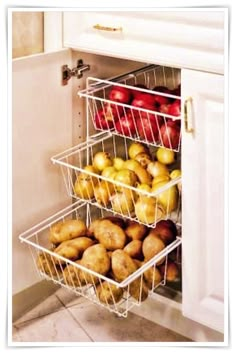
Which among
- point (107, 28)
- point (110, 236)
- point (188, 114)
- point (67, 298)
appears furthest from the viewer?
point (67, 298)

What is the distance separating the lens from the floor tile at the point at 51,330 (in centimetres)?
184

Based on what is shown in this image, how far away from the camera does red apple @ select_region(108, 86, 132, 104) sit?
182 cm

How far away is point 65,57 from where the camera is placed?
180cm

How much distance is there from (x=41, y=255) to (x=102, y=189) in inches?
8.7

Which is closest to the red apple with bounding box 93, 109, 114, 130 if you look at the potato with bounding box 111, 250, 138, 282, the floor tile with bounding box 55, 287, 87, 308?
the potato with bounding box 111, 250, 138, 282

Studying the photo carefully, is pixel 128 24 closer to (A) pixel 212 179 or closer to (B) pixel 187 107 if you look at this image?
(B) pixel 187 107

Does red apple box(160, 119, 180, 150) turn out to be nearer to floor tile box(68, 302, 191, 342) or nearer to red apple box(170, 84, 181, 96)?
red apple box(170, 84, 181, 96)

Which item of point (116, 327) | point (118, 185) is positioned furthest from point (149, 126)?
point (116, 327)

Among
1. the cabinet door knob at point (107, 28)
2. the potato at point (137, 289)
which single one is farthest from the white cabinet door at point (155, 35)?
the potato at point (137, 289)

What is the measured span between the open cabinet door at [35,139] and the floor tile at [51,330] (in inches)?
3.9

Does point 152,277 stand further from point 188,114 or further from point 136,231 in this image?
point 188,114

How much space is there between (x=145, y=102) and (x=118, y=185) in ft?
0.69

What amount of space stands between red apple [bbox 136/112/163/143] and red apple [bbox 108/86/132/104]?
0.08 m

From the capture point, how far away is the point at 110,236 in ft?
5.86
